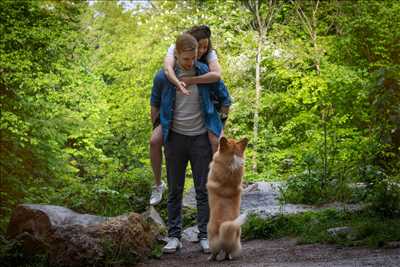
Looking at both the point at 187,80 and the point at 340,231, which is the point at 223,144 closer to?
the point at 187,80

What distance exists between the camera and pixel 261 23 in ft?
59.1

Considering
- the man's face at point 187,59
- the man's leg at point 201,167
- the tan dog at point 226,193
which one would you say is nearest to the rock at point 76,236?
the man's leg at point 201,167

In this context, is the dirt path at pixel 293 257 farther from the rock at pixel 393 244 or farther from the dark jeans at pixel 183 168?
the dark jeans at pixel 183 168

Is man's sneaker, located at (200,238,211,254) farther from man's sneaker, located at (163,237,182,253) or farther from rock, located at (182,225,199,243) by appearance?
rock, located at (182,225,199,243)

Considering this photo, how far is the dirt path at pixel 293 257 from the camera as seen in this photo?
15.2 ft

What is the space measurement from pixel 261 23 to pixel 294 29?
4.73ft

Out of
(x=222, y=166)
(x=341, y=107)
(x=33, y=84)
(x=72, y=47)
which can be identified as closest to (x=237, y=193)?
(x=222, y=166)

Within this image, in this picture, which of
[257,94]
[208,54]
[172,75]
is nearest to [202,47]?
[208,54]

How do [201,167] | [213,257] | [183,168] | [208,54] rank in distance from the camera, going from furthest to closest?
[208,54] → [183,168] → [201,167] → [213,257]

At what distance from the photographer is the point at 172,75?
522 cm

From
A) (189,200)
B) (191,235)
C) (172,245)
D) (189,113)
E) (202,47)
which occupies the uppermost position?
(202,47)

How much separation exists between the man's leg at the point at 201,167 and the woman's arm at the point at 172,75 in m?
0.52

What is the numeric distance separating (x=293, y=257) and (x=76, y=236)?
2.00 metres

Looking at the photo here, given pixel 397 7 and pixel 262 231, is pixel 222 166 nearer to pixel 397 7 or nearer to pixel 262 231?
pixel 262 231
